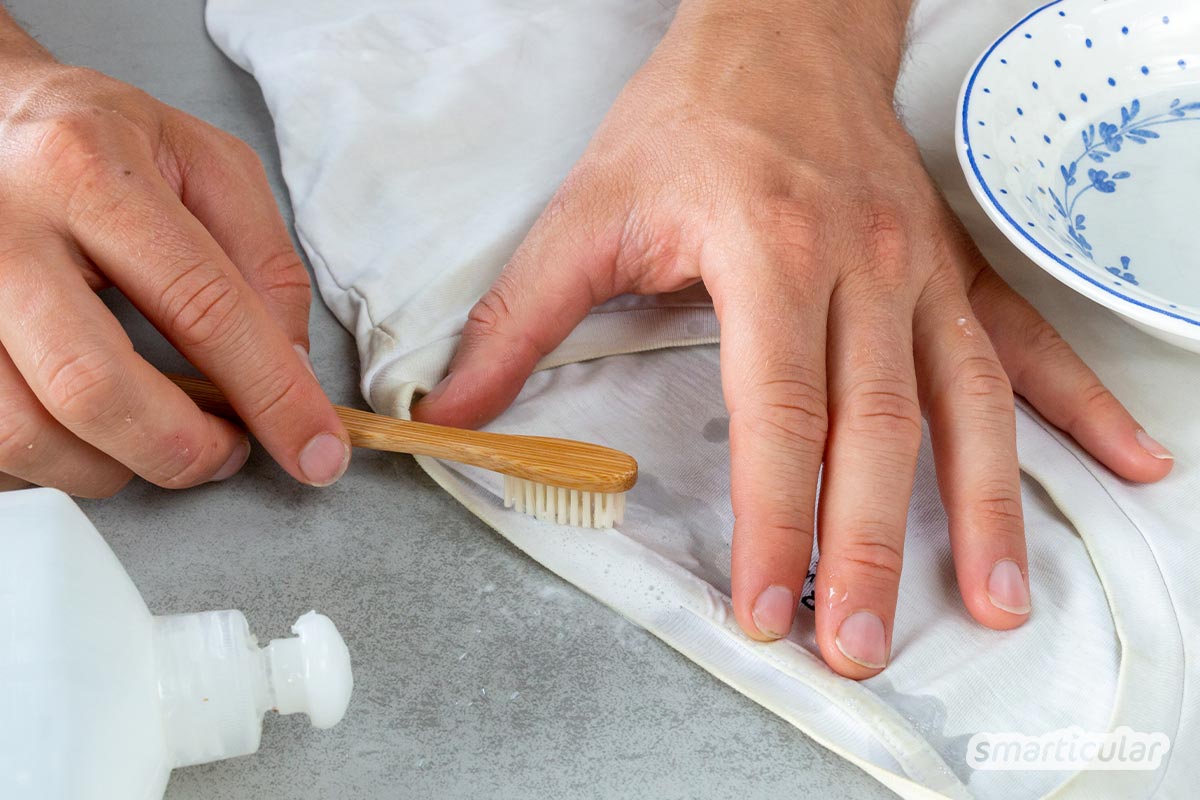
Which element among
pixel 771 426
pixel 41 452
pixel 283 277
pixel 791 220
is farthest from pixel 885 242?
pixel 41 452

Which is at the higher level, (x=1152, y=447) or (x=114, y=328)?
(x=114, y=328)

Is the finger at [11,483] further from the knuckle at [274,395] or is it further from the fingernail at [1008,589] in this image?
the fingernail at [1008,589]

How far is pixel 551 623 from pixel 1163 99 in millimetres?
585

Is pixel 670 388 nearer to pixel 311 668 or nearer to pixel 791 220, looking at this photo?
pixel 791 220

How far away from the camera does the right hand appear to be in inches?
20.5

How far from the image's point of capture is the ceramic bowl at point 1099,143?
63 centimetres

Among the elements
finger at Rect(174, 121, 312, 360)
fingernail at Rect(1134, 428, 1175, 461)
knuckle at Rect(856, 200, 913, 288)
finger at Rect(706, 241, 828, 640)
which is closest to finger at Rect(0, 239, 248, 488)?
finger at Rect(174, 121, 312, 360)

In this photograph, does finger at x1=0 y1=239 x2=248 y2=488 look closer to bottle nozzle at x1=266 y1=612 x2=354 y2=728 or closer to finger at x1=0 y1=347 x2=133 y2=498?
finger at x1=0 y1=347 x2=133 y2=498

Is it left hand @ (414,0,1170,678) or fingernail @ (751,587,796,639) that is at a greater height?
left hand @ (414,0,1170,678)

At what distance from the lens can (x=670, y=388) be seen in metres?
0.68

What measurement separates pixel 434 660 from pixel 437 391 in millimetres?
167

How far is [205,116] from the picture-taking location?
35.4 inches

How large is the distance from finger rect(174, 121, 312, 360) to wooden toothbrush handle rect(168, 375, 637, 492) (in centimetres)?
6
